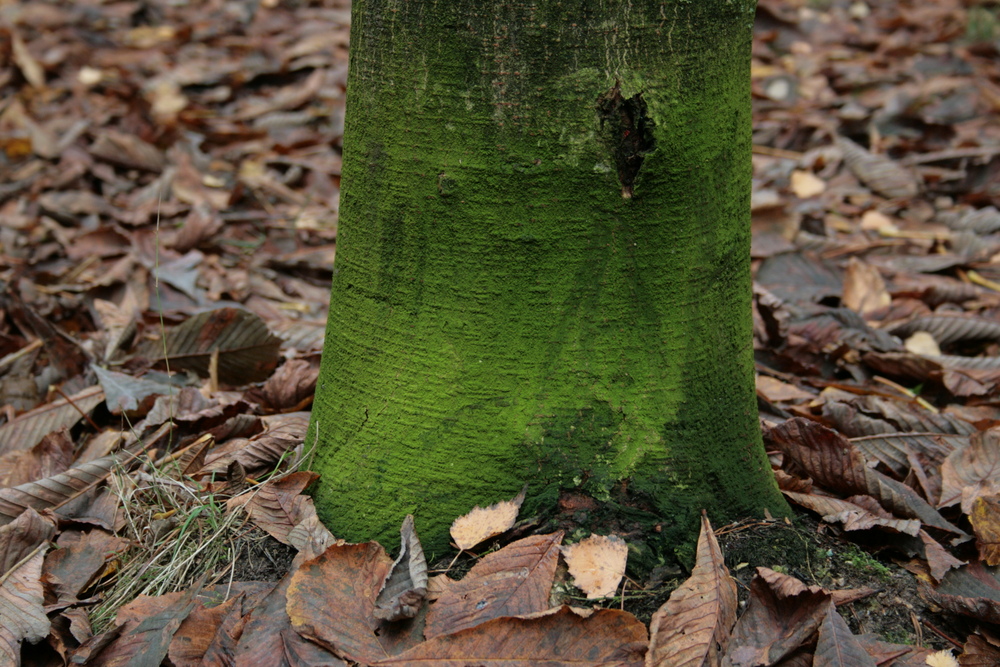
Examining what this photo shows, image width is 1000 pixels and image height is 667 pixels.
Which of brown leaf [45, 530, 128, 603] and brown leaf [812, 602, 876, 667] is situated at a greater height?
brown leaf [812, 602, 876, 667]

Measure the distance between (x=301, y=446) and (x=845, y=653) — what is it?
98cm

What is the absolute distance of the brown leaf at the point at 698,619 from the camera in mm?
1217

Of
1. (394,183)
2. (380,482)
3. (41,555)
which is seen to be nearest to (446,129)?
(394,183)

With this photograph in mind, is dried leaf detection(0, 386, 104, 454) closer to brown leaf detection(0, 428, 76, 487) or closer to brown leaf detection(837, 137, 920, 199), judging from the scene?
brown leaf detection(0, 428, 76, 487)

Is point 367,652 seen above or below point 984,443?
below

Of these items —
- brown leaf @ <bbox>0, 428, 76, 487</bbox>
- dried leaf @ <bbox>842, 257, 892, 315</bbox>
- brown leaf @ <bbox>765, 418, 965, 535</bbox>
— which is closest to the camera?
brown leaf @ <bbox>765, 418, 965, 535</bbox>

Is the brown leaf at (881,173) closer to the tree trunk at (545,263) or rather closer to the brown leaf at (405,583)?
the tree trunk at (545,263)

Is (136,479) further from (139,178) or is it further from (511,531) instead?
(139,178)

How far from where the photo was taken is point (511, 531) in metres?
1.37

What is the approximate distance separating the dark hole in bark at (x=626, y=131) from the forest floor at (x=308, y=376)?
1.83 feet

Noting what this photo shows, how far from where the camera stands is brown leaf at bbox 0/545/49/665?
1.35 m

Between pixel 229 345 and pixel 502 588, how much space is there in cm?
116

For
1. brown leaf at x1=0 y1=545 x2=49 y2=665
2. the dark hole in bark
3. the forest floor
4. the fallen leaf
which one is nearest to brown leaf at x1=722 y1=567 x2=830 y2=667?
the forest floor

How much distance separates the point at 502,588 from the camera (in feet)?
4.24
